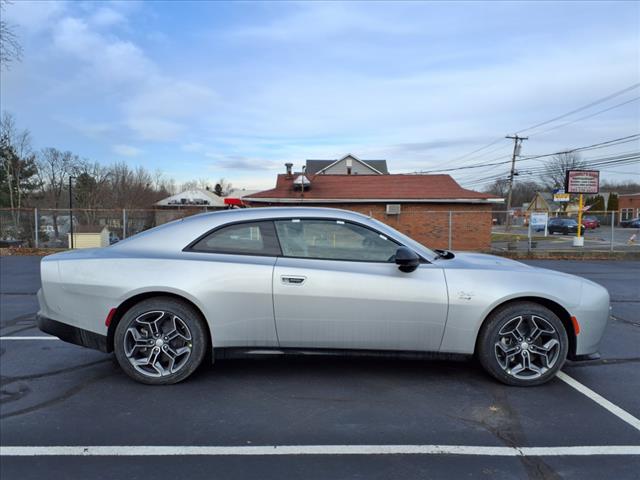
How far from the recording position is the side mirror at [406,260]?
3450 mm

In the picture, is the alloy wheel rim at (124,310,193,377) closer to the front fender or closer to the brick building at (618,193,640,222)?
the front fender

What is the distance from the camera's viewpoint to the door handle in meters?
3.51

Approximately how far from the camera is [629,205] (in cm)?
6531

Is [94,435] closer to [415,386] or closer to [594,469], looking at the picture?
[415,386]

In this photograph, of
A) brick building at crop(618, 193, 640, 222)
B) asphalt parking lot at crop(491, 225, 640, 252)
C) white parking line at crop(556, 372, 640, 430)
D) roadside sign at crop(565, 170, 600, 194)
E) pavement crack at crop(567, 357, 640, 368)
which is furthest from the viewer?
brick building at crop(618, 193, 640, 222)

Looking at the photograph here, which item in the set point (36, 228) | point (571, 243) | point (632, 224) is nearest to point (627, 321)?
point (571, 243)

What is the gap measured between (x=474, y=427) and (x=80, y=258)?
342 cm

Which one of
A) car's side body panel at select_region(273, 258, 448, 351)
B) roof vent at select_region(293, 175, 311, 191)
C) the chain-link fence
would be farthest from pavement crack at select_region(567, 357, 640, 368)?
roof vent at select_region(293, 175, 311, 191)

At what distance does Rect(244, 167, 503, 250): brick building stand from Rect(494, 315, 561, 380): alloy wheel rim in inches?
667

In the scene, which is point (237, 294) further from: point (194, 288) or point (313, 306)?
point (313, 306)

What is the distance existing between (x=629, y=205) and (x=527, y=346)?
76819 millimetres

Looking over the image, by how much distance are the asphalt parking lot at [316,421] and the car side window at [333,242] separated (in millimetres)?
1096

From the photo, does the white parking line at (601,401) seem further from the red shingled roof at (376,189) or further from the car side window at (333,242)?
the red shingled roof at (376,189)

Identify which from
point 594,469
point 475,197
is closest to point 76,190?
point 475,197
